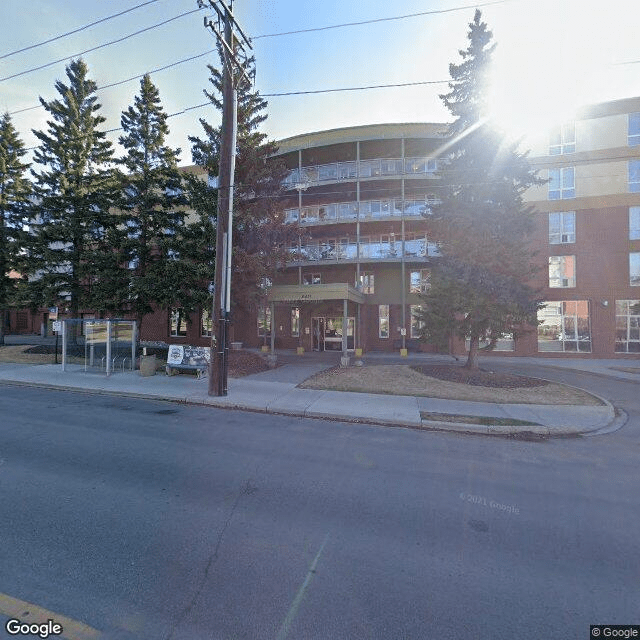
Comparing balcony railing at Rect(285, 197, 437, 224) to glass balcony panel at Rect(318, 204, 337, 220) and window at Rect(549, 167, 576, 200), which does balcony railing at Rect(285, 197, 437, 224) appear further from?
window at Rect(549, 167, 576, 200)

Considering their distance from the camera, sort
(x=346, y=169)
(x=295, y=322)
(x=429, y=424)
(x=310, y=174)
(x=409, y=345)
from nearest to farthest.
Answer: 1. (x=429, y=424)
2. (x=346, y=169)
3. (x=409, y=345)
4. (x=310, y=174)
5. (x=295, y=322)

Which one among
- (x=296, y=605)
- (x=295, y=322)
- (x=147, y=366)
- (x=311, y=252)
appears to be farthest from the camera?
(x=295, y=322)

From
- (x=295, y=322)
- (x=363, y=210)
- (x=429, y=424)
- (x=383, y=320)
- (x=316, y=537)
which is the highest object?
(x=363, y=210)

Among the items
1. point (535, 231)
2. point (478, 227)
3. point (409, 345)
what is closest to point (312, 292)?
point (478, 227)

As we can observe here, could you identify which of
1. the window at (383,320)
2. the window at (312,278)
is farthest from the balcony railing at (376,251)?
the window at (383,320)

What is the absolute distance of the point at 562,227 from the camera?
21328 millimetres

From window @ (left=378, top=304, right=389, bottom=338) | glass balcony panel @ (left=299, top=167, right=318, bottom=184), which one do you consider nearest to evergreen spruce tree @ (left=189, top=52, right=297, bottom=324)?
glass balcony panel @ (left=299, top=167, right=318, bottom=184)

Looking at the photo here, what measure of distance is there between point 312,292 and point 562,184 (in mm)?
16882

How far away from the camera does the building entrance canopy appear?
16312 mm

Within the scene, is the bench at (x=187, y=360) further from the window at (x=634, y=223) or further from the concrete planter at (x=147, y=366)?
the window at (x=634, y=223)

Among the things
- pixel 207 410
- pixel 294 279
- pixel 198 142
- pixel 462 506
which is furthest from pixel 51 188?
pixel 462 506

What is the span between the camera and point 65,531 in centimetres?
344

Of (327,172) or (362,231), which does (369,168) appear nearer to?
(327,172)

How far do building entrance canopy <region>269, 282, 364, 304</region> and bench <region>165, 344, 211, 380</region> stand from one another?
4.81m
